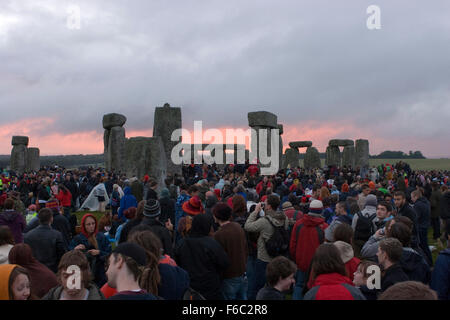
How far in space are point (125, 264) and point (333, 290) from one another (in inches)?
60.4

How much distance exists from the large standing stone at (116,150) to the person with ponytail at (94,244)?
18773 millimetres

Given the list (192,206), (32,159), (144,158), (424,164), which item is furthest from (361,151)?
(424,164)

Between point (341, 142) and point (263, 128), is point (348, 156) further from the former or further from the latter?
point (263, 128)

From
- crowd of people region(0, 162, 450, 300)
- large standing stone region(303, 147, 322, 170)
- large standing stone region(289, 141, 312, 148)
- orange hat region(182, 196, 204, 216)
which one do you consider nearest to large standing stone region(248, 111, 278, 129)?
large standing stone region(303, 147, 322, 170)

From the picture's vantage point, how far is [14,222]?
6688mm

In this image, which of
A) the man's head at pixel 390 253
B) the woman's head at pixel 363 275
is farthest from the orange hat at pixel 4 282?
the man's head at pixel 390 253

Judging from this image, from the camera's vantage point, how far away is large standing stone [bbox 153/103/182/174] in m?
20.0

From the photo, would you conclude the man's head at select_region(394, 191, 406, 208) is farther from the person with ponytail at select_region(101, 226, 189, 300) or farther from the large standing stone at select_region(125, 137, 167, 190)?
the large standing stone at select_region(125, 137, 167, 190)

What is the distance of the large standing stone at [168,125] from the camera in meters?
20.0

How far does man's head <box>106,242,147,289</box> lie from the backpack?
12.8 ft

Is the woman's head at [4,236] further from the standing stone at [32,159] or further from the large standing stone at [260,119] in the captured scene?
the standing stone at [32,159]

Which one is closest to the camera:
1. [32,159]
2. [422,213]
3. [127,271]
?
[127,271]

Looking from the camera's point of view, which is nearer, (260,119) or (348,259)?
(348,259)
